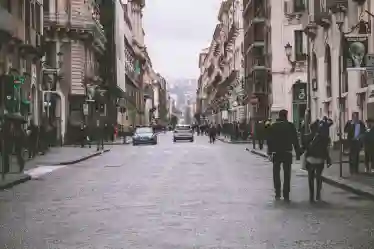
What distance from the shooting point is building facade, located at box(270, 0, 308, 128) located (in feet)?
198

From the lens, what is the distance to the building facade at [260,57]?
65.9 meters

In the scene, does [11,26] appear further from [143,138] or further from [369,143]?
[143,138]

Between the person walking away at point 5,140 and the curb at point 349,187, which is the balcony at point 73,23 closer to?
the person walking away at point 5,140

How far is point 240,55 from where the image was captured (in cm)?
9612

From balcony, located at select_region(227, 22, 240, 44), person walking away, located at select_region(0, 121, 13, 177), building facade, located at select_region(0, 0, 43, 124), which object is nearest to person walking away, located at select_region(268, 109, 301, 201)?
person walking away, located at select_region(0, 121, 13, 177)

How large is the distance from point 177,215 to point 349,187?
6329 mm

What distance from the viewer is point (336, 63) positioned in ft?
134

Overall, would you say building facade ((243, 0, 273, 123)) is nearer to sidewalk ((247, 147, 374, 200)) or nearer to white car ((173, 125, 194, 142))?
white car ((173, 125, 194, 142))

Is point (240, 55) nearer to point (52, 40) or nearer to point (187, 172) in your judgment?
point (52, 40)

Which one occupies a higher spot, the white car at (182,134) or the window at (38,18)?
the window at (38,18)

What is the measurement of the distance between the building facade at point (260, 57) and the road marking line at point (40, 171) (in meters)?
36.2

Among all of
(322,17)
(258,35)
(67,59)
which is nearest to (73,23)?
(67,59)

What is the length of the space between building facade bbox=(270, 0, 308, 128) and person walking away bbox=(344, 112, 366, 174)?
35961 mm

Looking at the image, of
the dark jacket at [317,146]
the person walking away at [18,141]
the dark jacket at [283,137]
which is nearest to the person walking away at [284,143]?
the dark jacket at [283,137]
